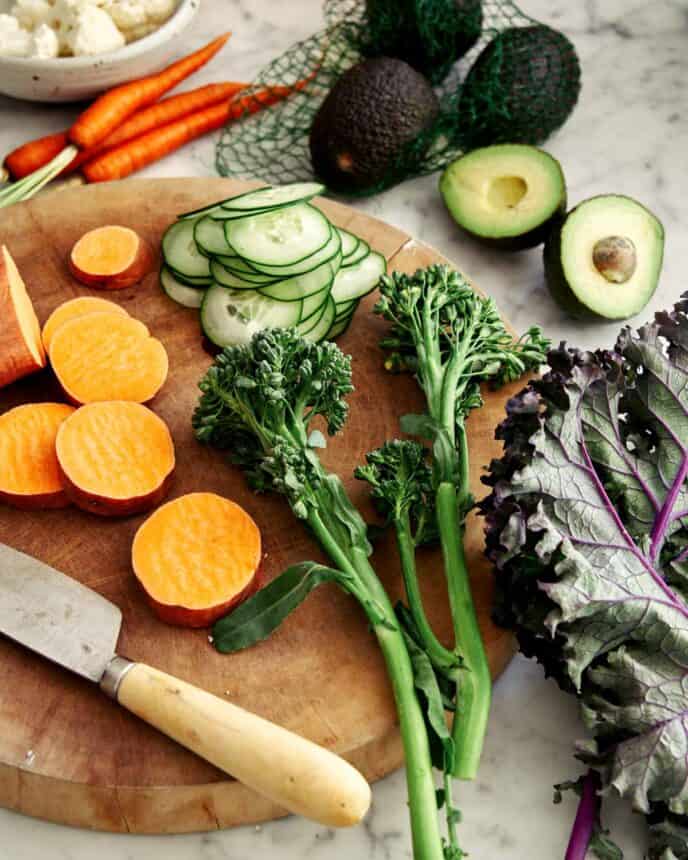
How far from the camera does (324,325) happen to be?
9.33 feet

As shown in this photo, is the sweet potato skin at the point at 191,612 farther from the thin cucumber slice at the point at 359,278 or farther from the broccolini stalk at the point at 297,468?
the thin cucumber slice at the point at 359,278

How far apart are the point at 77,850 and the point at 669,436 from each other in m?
1.51

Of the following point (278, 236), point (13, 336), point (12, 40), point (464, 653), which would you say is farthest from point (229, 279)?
point (12, 40)

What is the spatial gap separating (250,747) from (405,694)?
1.18ft

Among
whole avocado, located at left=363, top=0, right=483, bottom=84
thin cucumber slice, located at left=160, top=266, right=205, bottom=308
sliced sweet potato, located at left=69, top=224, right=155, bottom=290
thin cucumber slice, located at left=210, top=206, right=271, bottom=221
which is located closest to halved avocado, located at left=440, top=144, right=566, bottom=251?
whole avocado, located at left=363, top=0, right=483, bottom=84

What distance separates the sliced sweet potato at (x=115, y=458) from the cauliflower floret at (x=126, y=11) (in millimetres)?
1581

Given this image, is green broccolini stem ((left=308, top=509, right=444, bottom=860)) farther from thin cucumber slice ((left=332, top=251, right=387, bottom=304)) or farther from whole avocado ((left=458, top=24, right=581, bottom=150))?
whole avocado ((left=458, top=24, right=581, bottom=150))

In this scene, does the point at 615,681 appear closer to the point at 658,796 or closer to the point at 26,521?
the point at 658,796

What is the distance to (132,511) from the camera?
2.52 metres

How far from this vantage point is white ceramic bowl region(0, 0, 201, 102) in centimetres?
338

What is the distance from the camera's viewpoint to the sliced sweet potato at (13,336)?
263 centimetres

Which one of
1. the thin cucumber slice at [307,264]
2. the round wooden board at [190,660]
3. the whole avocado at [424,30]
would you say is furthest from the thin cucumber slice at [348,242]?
the whole avocado at [424,30]

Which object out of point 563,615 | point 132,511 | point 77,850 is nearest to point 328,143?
point 132,511

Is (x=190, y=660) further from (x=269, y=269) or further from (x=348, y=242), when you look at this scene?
(x=348, y=242)
